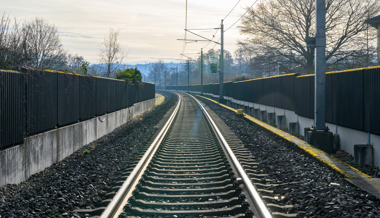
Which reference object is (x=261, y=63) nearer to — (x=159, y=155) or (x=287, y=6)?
(x=287, y=6)

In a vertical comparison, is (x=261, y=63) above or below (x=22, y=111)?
above

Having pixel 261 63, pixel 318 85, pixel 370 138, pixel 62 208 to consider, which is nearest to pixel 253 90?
pixel 261 63

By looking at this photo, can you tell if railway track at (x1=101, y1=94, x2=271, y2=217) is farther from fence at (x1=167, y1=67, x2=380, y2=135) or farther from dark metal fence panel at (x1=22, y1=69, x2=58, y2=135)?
fence at (x1=167, y1=67, x2=380, y2=135)

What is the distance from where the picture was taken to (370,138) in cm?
966

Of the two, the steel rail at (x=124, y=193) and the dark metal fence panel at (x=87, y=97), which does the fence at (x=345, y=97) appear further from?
the dark metal fence panel at (x=87, y=97)

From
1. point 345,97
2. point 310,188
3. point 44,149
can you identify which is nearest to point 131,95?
point 44,149

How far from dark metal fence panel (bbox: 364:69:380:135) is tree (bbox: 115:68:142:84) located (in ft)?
59.0

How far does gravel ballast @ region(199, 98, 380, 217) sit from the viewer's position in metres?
5.78

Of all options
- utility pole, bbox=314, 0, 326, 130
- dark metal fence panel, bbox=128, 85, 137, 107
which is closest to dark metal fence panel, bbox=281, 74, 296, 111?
utility pole, bbox=314, 0, 326, 130

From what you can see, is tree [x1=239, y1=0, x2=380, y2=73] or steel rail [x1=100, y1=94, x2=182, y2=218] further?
tree [x1=239, y1=0, x2=380, y2=73]

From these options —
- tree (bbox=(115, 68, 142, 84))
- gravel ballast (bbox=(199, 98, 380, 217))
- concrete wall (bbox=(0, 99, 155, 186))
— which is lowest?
gravel ballast (bbox=(199, 98, 380, 217))

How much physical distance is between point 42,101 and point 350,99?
8186mm

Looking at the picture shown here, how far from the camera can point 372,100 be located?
9.48 m

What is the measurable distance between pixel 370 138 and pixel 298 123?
6.81 metres
